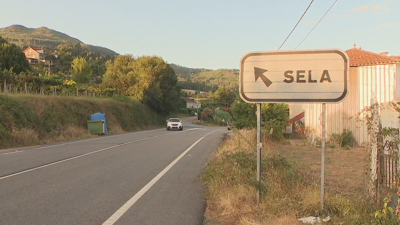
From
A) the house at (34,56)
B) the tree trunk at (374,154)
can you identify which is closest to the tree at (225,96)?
the house at (34,56)

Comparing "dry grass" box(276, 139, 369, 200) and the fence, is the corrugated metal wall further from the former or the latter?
the fence

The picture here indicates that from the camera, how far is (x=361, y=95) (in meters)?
18.4

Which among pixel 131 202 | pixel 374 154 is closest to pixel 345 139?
pixel 374 154

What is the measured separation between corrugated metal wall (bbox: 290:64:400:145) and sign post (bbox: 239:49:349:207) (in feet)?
39.6

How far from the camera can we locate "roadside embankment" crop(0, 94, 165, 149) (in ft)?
66.9

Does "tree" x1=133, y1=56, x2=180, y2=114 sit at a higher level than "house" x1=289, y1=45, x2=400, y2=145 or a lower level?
higher

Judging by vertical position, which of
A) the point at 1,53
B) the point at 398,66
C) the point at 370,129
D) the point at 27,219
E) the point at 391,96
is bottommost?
the point at 27,219

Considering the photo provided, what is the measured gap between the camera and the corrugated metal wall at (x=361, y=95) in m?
17.4

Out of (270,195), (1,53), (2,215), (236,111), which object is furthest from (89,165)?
(1,53)

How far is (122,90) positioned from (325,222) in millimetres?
50442

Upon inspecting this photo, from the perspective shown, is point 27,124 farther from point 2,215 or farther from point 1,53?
point 1,53

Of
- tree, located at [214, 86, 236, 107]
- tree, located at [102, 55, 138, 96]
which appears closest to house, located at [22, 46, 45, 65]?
tree, located at [102, 55, 138, 96]

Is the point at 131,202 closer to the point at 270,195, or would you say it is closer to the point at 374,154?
the point at 270,195

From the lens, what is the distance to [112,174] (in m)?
9.91
